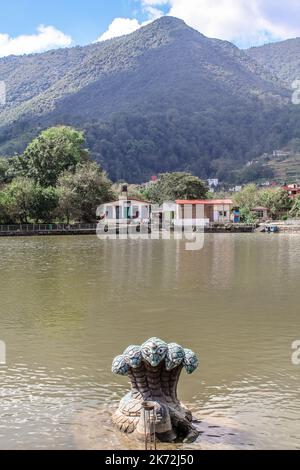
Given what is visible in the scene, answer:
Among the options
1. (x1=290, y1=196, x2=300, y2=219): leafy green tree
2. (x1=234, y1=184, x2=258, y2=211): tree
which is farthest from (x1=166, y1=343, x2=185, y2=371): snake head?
(x1=234, y1=184, x2=258, y2=211): tree

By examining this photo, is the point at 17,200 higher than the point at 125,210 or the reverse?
higher

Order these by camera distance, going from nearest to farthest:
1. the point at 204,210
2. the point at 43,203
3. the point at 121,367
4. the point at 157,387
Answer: the point at 121,367
the point at 157,387
the point at 43,203
the point at 204,210

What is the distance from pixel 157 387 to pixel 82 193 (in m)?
60.3

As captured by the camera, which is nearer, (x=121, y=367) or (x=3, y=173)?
(x=121, y=367)

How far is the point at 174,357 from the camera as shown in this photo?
7.46 meters

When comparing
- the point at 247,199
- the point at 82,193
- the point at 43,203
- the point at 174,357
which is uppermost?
the point at 247,199

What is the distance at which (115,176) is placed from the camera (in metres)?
173

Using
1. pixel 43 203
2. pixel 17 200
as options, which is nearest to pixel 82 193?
pixel 43 203

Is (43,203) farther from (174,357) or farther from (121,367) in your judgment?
(174,357)

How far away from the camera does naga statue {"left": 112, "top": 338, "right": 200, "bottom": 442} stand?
7453 mm

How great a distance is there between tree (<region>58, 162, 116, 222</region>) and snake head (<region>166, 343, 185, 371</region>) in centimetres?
5936

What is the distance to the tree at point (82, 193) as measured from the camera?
6650 centimetres

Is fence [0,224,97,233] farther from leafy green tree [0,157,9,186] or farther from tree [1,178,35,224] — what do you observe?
leafy green tree [0,157,9,186]

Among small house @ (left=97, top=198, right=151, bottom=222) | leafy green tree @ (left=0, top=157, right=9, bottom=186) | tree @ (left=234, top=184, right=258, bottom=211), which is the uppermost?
leafy green tree @ (left=0, top=157, right=9, bottom=186)
